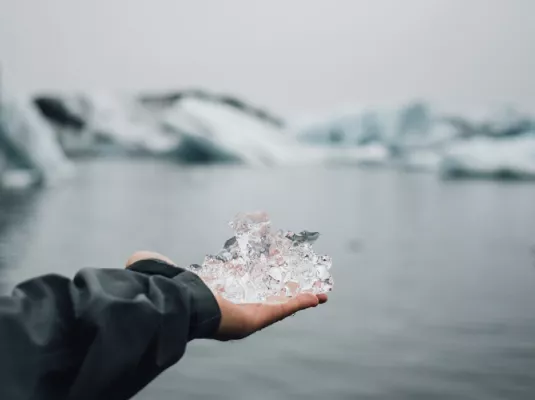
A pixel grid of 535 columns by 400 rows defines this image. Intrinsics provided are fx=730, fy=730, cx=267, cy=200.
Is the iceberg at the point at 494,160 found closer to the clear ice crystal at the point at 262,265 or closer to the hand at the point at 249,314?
the clear ice crystal at the point at 262,265

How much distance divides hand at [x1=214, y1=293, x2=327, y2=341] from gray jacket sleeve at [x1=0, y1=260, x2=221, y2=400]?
0.09 feet

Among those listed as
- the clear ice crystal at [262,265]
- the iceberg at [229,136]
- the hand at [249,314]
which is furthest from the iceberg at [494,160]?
the hand at [249,314]

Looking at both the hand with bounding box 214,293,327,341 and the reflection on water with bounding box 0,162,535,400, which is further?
the reflection on water with bounding box 0,162,535,400

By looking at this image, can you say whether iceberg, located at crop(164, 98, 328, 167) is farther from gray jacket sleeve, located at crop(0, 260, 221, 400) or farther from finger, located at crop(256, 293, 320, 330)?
gray jacket sleeve, located at crop(0, 260, 221, 400)

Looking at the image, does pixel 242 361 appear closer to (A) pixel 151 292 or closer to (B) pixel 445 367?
(B) pixel 445 367

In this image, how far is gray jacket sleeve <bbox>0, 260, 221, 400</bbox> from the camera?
422 mm

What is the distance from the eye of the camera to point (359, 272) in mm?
2432

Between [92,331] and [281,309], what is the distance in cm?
16

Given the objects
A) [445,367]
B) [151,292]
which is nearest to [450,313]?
[445,367]

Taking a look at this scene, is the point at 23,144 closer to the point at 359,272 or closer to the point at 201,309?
the point at 359,272

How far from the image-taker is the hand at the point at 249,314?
495 mm

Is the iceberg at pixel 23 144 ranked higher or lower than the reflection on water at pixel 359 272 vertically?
higher

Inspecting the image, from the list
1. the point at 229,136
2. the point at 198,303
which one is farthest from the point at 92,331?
the point at 229,136

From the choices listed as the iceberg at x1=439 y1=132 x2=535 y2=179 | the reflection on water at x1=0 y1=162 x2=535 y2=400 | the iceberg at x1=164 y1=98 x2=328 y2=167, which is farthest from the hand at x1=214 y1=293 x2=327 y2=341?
the iceberg at x1=164 y1=98 x2=328 y2=167
